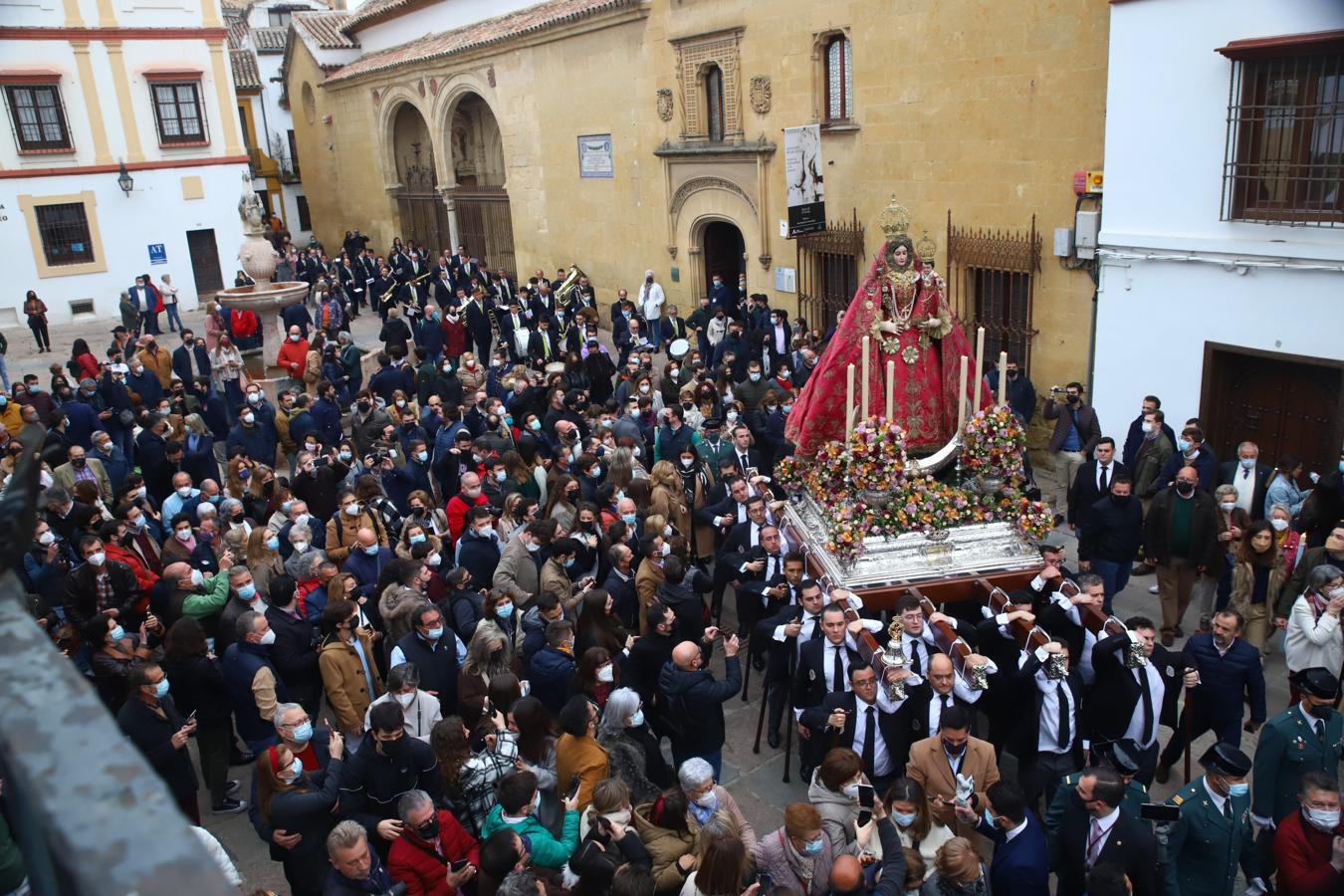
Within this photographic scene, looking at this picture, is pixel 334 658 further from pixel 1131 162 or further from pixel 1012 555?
pixel 1131 162

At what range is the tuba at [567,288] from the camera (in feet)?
71.8

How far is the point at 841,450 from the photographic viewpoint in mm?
8375

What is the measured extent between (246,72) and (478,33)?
744 inches

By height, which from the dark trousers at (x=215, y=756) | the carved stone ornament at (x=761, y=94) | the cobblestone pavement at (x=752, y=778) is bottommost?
the cobblestone pavement at (x=752, y=778)

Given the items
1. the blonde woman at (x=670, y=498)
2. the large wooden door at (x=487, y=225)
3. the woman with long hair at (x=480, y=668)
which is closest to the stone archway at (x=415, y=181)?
the large wooden door at (x=487, y=225)

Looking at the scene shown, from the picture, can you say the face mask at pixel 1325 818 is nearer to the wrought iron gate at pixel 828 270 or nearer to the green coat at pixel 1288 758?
the green coat at pixel 1288 758

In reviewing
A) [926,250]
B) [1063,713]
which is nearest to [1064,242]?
[926,250]

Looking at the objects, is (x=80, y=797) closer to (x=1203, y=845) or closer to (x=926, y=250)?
(x=1203, y=845)

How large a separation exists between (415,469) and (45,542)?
10.9 ft

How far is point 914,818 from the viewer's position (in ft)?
17.5

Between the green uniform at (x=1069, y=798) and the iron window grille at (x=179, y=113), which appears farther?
the iron window grille at (x=179, y=113)

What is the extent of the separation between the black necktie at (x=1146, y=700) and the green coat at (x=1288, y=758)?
0.60 meters

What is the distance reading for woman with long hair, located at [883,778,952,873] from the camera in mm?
5285

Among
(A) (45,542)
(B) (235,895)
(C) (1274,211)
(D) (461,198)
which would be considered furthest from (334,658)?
(D) (461,198)
